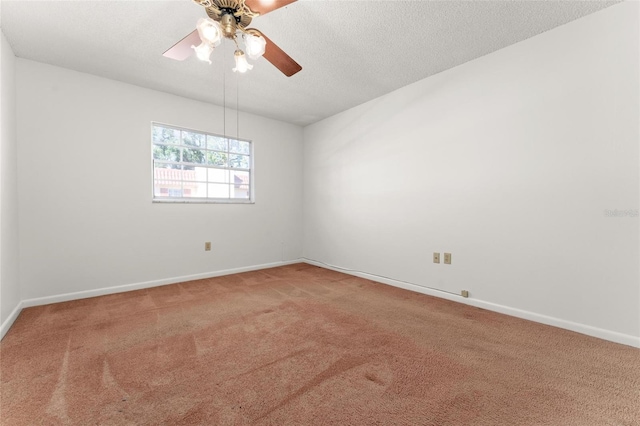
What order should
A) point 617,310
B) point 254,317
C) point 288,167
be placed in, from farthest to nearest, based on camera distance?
point 288,167, point 254,317, point 617,310

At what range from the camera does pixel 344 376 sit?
1438mm

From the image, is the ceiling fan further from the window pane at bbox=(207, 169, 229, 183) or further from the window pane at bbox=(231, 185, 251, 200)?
the window pane at bbox=(231, 185, 251, 200)

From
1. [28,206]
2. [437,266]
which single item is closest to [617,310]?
[437,266]

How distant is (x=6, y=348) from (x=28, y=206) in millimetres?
1474

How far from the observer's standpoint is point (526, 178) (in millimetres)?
2248

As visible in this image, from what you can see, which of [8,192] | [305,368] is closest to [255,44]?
[305,368]

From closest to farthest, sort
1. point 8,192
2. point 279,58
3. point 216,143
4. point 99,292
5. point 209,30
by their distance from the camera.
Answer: point 209,30 → point 279,58 → point 8,192 → point 99,292 → point 216,143

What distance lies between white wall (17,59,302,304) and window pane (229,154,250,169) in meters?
0.37

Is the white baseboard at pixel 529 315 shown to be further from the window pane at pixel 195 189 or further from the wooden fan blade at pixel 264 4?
the wooden fan blade at pixel 264 4

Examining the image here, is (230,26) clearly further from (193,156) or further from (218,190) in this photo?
(218,190)

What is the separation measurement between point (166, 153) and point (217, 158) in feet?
2.18

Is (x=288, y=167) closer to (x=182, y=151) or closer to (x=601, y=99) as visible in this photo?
(x=182, y=151)

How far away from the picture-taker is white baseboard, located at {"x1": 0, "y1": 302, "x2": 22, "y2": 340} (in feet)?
6.23

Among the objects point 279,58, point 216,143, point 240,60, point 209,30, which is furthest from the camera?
point 216,143
